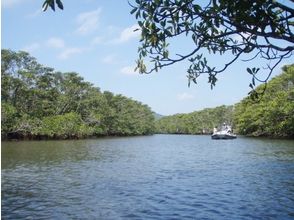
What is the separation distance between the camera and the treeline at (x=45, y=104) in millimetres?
58562

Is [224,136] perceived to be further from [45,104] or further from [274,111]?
[45,104]

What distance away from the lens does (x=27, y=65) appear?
62.9 m

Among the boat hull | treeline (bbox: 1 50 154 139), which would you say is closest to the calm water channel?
treeline (bbox: 1 50 154 139)

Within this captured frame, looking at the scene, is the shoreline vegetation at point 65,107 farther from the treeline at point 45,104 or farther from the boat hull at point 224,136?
the boat hull at point 224,136

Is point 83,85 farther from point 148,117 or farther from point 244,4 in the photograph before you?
point 244,4

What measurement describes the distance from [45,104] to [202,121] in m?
90.1

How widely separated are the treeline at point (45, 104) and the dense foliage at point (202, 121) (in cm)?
5193

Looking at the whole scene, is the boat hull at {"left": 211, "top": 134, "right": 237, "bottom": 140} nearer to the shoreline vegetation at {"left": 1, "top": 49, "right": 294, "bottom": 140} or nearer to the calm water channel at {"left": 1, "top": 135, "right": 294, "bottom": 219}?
the shoreline vegetation at {"left": 1, "top": 49, "right": 294, "bottom": 140}

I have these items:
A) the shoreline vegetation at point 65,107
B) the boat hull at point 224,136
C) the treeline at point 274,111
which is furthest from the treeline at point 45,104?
the treeline at point 274,111

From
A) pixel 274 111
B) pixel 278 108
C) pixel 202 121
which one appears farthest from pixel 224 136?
pixel 202 121

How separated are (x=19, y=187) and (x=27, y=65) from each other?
161 feet

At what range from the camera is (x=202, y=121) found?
14975cm

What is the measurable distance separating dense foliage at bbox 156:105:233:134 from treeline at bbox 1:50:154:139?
2044 inches

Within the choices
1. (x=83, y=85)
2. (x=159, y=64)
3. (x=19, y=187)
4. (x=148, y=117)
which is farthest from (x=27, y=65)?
(x=148, y=117)
